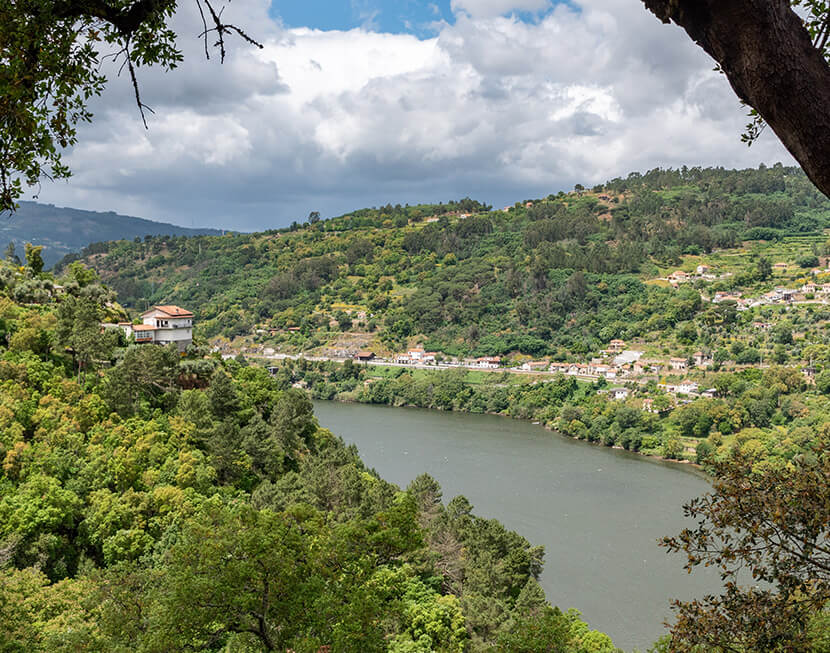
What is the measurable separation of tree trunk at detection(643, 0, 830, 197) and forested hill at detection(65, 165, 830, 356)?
157ft

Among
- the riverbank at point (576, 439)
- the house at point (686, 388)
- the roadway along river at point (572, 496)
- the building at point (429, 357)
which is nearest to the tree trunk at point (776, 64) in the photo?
the roadway along river at point (572, 496)

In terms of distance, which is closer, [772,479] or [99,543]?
[772,479]

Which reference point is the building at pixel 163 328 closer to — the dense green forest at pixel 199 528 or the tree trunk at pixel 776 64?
the dense green forest at pixel 199 528

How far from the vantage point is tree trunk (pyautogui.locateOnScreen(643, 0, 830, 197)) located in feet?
5.12

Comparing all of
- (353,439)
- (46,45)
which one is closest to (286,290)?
(353,439)

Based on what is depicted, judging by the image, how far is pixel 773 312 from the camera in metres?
43.2

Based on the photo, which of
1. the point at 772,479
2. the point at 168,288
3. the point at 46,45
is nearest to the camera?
the point at 46,45

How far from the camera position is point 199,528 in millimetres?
6043

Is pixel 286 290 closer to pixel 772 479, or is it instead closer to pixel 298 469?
pixel 298 469

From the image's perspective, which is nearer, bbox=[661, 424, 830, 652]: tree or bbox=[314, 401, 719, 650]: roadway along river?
bbox=[661, 424, 830, 652]: tree

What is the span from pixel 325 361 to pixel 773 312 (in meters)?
33.0

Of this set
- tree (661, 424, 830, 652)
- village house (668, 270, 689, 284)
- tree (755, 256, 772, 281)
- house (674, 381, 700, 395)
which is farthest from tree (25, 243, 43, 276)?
tree (755, 256, 772, 281)

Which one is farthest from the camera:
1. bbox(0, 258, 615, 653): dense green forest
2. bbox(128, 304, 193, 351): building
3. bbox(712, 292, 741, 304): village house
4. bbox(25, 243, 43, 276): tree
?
bbox(712, 292, 741, 304): village house

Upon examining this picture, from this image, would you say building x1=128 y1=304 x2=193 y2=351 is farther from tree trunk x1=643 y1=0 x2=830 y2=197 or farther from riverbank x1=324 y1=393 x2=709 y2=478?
tree trunk x1=643 y1=0 x2=830 y2=197
